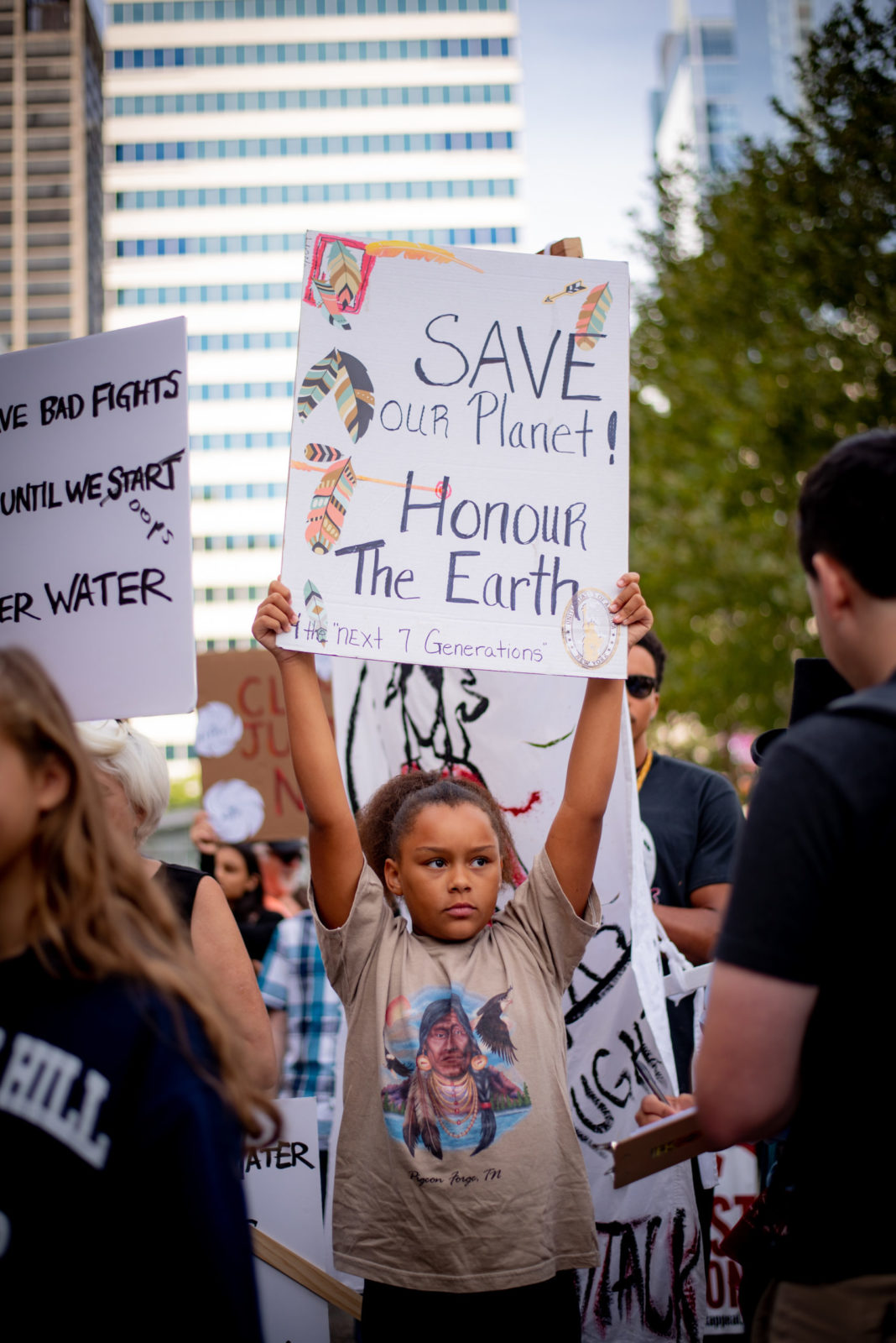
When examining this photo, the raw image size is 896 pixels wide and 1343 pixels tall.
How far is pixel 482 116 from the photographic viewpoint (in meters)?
74.7

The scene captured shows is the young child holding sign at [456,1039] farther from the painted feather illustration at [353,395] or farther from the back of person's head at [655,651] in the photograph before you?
the back of person's head at [655,651]

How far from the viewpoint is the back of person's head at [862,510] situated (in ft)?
5.01

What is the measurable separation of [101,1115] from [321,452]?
5.24 ft

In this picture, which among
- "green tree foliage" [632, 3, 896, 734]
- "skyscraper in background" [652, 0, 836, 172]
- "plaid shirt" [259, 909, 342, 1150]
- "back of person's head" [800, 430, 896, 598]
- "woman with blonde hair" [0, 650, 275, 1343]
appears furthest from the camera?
"skyscraper in background" [652, 0, 836, 172]

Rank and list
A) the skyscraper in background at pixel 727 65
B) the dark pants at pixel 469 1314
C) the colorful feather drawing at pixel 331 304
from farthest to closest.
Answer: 1. the skyscraper in background at pixel 727 65
2. the colorful feather drawing at pixel 331 304
3. the dark pants at pixel 469 1314

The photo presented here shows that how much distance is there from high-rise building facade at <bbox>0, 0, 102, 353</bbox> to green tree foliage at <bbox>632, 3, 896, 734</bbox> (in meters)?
70.1

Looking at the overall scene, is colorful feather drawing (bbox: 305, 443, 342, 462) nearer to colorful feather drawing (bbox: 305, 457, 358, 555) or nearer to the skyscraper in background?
colorful feather drawing (bbox: 305, 457, 358, 555)

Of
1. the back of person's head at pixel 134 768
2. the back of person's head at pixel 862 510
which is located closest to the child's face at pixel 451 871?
the back of person's head at pixel 134 768

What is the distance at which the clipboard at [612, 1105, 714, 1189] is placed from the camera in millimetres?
1622

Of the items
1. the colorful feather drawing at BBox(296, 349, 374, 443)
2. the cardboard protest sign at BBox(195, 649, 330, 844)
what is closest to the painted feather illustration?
the colorful feather drawing at BBox(296, 349, 374, 443)

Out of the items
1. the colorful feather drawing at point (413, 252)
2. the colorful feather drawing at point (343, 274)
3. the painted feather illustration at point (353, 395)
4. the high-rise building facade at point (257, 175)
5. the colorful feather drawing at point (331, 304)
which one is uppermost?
the high-rise building facade at point (257, 175)

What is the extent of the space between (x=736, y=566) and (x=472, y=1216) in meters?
12.3

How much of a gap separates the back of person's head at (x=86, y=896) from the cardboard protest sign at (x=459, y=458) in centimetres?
97

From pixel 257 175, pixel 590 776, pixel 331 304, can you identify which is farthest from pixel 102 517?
pixel 257 175
